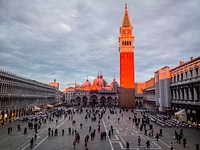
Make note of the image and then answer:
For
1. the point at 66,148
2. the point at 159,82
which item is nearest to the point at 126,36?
the point at 159,82

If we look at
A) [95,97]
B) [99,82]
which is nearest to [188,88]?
[95,97]

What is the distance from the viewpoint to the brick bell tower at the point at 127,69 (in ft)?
256

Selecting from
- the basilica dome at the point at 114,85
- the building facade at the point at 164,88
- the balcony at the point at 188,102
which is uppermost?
the basilica dome at the point at 114,85

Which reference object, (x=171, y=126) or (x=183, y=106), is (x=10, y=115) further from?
(x=183, y=106)

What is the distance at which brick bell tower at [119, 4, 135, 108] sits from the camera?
77938 millimetres

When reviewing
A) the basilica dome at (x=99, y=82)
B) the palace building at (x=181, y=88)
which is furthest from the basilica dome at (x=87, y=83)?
the palace building at (x=181, y=88)

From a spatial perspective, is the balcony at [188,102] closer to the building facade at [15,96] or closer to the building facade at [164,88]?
the building facade at [164,88]

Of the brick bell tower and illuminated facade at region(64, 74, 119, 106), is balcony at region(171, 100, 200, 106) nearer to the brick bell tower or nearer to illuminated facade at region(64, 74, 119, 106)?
the brick bell tower

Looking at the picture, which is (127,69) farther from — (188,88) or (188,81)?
(188,88)

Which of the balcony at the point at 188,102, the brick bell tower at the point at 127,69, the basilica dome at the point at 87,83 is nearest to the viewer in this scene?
the balcony at the point at 188,102

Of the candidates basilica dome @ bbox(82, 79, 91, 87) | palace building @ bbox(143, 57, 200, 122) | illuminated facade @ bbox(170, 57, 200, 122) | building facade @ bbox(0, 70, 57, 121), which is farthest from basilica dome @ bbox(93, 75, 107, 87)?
illuminated facade @ bbox(170, 57, 200, 122)

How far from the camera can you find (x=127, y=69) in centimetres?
7975

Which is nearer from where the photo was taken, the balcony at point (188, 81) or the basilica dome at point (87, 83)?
the balcony at point (188, 81)

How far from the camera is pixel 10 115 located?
40.8 m
